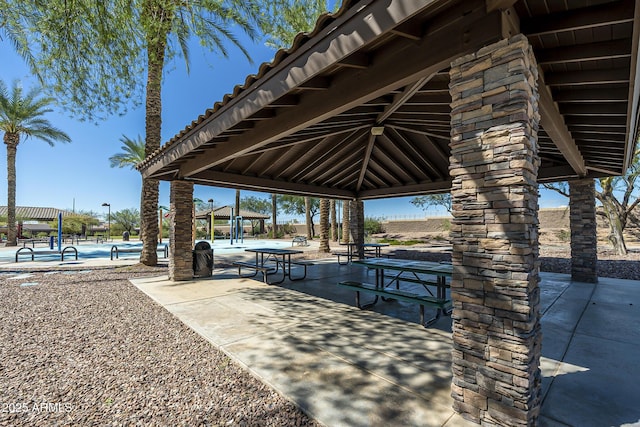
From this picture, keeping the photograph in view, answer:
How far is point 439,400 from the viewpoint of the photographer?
246cm

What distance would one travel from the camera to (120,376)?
292cm

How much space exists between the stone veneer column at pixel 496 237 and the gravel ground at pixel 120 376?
1395 mm

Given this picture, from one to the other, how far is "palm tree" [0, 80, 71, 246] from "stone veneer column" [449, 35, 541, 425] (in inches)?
1003

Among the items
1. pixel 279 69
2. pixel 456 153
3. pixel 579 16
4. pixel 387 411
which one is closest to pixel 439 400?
pixel 387 411

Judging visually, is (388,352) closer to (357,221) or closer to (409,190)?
(409,190)

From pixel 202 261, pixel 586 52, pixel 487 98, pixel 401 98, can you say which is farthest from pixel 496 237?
pixel 202 261

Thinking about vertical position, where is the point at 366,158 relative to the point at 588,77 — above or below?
above

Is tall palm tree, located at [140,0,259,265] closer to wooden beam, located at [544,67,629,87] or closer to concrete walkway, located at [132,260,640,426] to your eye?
concrete walkway, located at [132,260,640,426]

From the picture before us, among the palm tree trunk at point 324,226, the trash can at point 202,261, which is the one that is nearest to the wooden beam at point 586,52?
the trash can at point 202,261

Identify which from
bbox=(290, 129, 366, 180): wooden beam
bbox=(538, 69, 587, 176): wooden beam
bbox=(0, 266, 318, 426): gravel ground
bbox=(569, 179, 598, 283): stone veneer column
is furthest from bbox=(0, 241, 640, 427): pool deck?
bbox=(290, 129, 366, 180): wooden beam

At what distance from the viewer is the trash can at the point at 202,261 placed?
831 centimetres

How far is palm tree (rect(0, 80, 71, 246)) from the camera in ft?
61.0

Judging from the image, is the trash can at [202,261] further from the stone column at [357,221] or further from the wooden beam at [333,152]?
the stone column at [357,221]

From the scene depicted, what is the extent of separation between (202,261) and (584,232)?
35.2 ft
